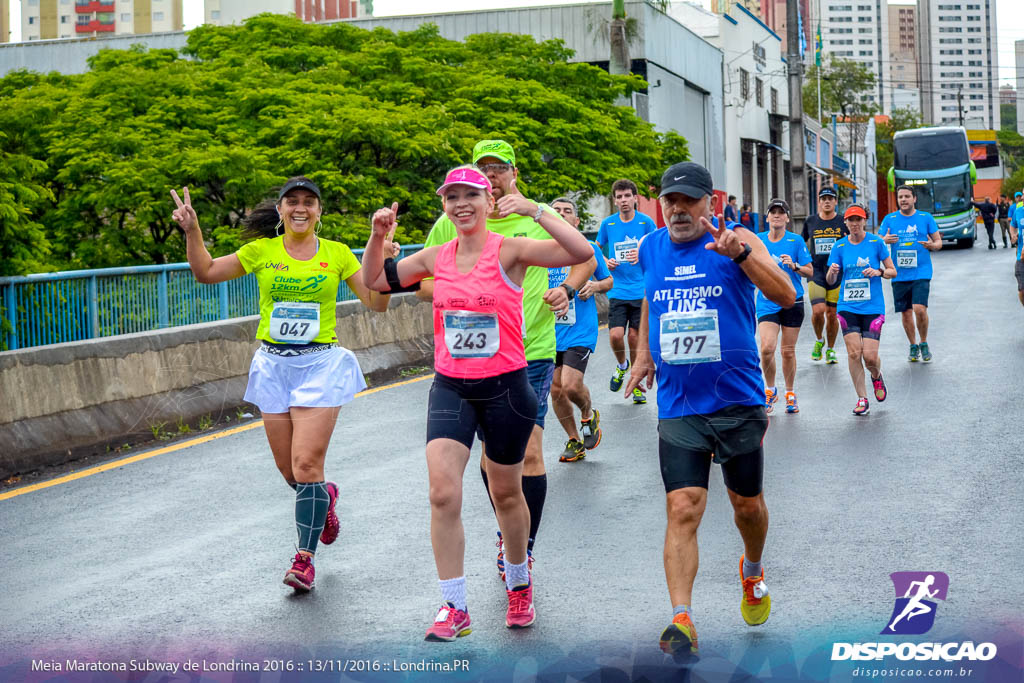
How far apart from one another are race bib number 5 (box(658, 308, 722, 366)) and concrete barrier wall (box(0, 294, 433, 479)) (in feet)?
19.5

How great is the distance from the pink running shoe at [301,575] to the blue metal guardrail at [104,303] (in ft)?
16.0

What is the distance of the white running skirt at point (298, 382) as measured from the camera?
6.28 metres

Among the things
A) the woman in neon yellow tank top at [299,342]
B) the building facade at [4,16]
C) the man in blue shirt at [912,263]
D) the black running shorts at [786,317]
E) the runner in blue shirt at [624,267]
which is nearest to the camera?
the woman in neon yellow tank top at [299,342]

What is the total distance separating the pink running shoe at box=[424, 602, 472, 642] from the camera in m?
5.04

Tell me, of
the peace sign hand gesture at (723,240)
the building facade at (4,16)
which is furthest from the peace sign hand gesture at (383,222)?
the building facade at (4,16)

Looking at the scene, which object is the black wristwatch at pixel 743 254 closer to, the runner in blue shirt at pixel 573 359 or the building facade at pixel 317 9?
the runner in blue shirt at pixel 573 359

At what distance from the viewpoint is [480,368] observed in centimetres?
525

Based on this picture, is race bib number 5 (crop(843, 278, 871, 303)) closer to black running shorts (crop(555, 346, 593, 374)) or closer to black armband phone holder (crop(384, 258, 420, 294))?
black running shorts (crop(555, 346, 593, 374))

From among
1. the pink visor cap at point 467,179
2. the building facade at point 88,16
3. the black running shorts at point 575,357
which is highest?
the building facade at point 88,16

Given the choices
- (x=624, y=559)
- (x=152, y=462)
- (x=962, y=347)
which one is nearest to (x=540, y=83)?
(x=962, y=347)

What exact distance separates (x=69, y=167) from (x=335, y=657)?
60.0 feet

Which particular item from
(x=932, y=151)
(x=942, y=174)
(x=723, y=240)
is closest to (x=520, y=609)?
(x=723, y=240)

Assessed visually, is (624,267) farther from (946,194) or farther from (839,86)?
(839,86)

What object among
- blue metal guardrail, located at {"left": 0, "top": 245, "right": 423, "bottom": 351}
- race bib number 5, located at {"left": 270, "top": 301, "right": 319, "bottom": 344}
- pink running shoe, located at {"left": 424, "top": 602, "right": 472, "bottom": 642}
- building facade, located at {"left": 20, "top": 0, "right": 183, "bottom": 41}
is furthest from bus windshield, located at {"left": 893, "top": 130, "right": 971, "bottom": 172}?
building facade, located at {"left": 20, "top": 0, "right": 183, "bottom": 41}
